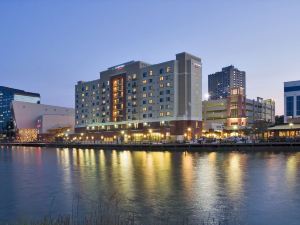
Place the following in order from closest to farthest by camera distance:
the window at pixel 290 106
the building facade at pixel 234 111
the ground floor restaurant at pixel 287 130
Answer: the ground floor restaurant at pixel 287 130
the window at pixel 290 106
the building facade at pixel 234 111

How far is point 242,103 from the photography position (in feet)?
575

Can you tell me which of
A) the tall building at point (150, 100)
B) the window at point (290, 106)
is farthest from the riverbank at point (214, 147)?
the window at point (290, 106)

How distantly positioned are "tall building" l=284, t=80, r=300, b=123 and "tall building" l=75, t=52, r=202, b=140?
109ft

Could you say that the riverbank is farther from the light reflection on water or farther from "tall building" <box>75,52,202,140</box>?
the light reflection on water

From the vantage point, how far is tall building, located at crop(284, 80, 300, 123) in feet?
391

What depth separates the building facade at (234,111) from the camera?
174 metres

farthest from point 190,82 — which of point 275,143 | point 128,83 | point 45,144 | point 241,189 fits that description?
point 241,189

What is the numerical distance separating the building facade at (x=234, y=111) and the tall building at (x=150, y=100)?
38961 mm

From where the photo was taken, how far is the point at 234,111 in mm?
175625

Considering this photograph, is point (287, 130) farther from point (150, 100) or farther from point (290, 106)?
point (150, 100)

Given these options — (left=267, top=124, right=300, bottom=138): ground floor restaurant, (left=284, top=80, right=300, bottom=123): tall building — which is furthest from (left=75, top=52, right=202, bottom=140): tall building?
(left=284, top=80, right=300, bottom=123): tall building

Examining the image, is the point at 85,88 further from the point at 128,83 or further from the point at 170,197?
the point at 170,197

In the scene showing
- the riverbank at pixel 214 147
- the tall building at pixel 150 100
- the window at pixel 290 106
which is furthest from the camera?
the tall building at pixel 150 100

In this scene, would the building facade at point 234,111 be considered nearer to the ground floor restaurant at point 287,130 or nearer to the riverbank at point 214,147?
the ground floor restaurant at point 287,130
